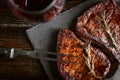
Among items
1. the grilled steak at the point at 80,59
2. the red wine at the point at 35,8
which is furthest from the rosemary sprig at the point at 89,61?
the red wine at the point at 35,8

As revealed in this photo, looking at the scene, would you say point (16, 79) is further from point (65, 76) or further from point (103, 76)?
point (103, 76)

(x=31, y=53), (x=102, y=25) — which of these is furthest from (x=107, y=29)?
(x=31, y=53)

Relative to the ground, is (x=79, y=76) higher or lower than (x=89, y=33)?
lower

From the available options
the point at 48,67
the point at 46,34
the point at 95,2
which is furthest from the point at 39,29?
the point at 95,2

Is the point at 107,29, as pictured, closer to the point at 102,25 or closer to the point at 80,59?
the point at 102,25

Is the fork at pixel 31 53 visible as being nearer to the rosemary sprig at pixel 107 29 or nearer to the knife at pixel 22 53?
the knife at pixel 22 53
